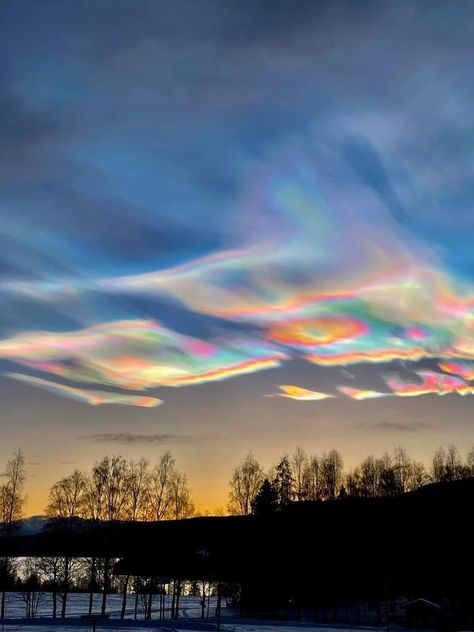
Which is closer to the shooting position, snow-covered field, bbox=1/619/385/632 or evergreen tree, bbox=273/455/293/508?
snow-covered field, bbox=1/619/385/632

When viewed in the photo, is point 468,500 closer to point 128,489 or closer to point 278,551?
point 278,551

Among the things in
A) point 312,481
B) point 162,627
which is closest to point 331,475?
point 312,481

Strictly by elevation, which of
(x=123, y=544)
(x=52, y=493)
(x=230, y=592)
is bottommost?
(x=230, y=592)

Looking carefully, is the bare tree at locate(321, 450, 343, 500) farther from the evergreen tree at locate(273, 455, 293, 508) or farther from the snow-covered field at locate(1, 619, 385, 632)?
the snow-covered field at locate(1, 619, 385, 632)

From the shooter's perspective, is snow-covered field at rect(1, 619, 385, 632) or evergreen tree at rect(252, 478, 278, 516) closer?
snow-covered field at rect(1, 619, 385, 632)

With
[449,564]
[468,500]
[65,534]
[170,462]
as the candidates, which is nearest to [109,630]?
[65,534]

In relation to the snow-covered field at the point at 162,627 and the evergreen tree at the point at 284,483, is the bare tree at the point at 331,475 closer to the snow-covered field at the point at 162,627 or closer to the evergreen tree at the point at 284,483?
the evergreen tree at the point at 284,483

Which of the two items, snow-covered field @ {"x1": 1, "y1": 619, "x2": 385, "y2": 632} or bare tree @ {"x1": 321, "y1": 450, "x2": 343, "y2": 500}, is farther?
bare tree @ {"x1": 321, "y1": 450, "x2": 343, "y2": 500}

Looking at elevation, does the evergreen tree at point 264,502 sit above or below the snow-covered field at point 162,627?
above

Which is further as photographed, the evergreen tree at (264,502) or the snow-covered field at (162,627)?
the evergreen tree at (264,502)

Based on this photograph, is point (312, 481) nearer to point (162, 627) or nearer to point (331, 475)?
point (331, 475)

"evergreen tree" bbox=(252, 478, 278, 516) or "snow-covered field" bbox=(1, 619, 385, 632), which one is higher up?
"evergreen tree" bbox=(252, 478, 278, 516)

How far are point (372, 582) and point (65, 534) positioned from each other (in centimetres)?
Result: 5239

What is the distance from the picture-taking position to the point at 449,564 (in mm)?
109438
